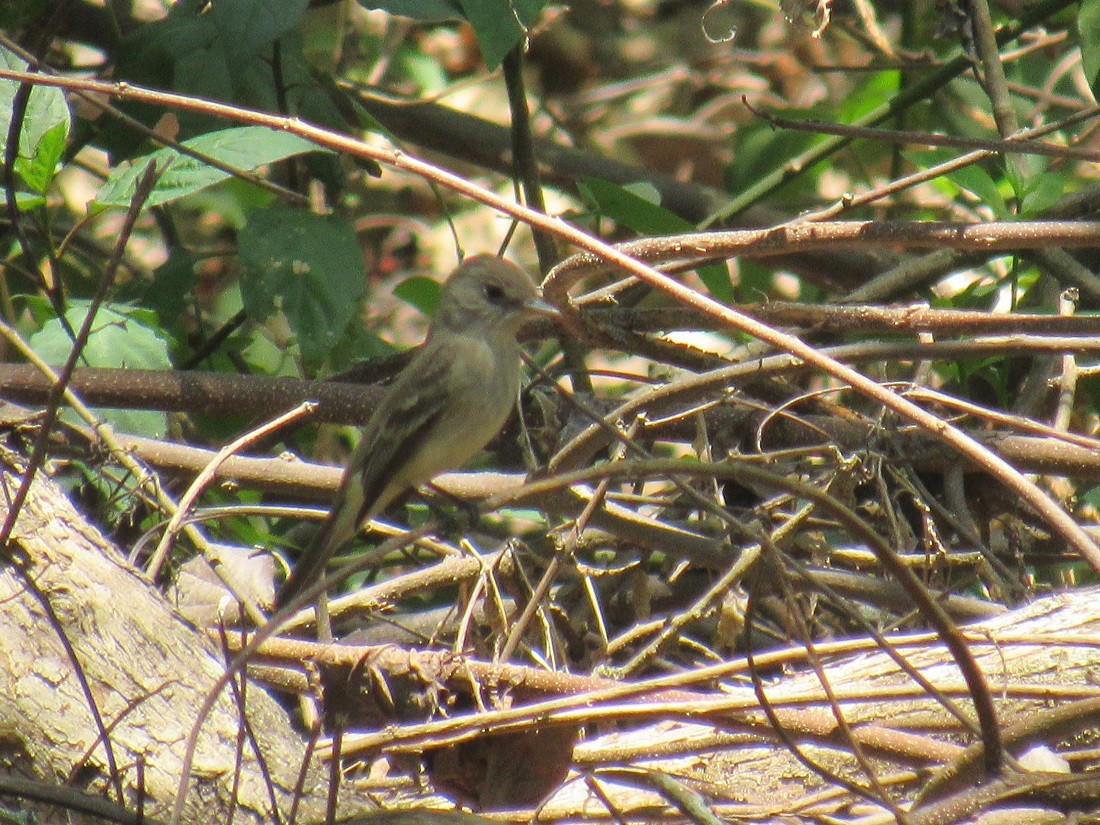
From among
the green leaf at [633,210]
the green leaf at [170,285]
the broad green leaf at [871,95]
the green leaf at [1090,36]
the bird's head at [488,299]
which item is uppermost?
the green leaf at [1090,36]

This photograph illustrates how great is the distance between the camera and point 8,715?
2504mm

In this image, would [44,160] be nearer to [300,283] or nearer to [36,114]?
[36,114]

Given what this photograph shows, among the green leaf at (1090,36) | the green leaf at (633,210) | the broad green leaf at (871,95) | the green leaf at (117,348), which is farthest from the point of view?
the broad green leaf at (871,95)

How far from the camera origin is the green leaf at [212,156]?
3283 millimetres

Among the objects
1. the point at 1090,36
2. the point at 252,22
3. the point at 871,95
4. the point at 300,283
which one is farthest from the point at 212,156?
the point at 871,95

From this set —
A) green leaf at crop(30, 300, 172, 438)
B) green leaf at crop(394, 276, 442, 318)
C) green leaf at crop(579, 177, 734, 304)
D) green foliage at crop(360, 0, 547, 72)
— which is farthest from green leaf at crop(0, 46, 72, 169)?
green leaf at crop(579, 177, 734, 304)

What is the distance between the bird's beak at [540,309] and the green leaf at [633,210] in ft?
1.92

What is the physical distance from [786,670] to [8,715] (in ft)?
6.21

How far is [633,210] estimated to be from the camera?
4070mm

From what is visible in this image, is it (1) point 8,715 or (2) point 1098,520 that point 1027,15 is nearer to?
(2) point 1098,520

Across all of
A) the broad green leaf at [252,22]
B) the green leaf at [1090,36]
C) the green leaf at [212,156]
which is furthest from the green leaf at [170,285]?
the green leaf at [1090,36]

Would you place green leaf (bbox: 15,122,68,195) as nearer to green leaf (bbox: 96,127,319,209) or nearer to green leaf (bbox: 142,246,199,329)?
green leaf (bbox: 96,127,319,209)

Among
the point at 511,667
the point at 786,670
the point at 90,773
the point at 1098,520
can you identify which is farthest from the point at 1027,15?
the point at 90,773

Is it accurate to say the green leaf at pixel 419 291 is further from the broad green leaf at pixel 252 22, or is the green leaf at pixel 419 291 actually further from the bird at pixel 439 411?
the broad green leaf at pixel 252 22
